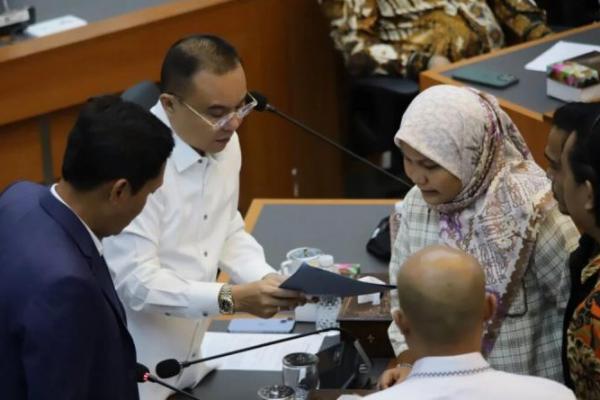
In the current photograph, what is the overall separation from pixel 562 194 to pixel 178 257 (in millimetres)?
873

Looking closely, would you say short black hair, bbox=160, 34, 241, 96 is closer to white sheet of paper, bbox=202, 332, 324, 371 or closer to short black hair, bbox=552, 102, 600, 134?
white sheet of paper, bbox=202, 332, 324, 371

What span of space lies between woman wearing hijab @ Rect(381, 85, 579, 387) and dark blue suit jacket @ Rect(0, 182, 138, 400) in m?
0.69

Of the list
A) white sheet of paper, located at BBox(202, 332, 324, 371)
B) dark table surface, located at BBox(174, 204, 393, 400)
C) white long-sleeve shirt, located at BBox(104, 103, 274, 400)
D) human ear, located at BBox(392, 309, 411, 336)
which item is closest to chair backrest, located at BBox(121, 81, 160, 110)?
white long-sleeve shirt, located at BBox(104, 103, 274, 400)

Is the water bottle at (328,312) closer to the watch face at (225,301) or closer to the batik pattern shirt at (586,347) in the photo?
the watch face at (225,301)

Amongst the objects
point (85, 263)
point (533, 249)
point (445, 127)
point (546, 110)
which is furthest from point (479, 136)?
point (546, 110)

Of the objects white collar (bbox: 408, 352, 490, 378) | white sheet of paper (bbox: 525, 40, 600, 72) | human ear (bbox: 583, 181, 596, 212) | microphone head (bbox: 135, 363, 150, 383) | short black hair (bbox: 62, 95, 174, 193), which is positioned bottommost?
white sheet of paper (bbox: 525, 40, 600, 72)

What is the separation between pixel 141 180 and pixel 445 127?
0.73 meters

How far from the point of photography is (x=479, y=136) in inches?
98.5

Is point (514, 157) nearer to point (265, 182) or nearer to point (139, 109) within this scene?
point (139, 109)

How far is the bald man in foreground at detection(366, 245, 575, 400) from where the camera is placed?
1.78 meters

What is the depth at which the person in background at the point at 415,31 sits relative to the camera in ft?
14.7

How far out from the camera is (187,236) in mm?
2650

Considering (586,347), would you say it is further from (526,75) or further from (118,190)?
(526,75)

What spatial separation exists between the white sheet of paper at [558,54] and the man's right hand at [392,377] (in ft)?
6.45
